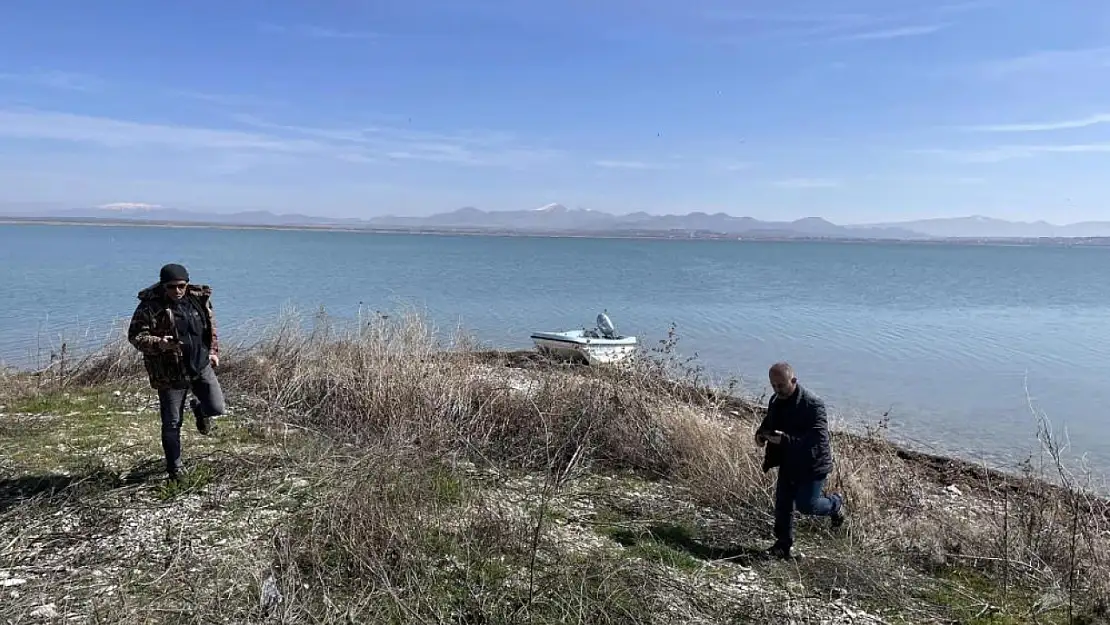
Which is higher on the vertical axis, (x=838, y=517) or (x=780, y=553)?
(x=838, y=517)

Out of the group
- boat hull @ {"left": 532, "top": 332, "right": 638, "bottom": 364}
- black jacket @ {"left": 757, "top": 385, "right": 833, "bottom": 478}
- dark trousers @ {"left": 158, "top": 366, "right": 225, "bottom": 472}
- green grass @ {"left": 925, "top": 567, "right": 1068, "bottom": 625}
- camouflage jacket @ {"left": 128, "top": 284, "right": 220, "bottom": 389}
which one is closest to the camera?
green grass @ {"left": 925, "top": 567, "right": 1068, "bottom": 625}

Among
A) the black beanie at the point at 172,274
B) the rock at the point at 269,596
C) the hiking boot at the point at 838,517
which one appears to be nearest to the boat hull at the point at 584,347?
the hiking boot at the point at 838,517

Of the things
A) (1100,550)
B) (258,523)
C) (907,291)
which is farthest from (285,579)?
(907,291)

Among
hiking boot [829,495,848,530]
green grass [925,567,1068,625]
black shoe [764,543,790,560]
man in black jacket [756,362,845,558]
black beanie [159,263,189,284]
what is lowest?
green grass [925,567,1068,625]

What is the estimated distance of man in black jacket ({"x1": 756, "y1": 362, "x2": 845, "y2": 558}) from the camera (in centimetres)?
615

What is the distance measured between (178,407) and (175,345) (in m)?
0.56

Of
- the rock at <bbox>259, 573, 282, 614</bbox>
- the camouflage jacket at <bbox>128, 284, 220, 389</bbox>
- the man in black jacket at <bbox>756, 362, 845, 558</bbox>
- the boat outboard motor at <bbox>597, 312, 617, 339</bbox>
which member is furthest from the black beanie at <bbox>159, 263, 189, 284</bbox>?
the boat outboard motor at <bbox>597, 312, 617, 339</bbox>

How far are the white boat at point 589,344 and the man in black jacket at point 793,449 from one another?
1037 centimetres

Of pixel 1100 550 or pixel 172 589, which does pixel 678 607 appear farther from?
pixel 1100 550

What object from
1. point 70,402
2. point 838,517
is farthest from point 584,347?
point 838,517

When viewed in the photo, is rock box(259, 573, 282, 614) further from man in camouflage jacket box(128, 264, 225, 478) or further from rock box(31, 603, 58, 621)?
man in camouflage jacket box(128, 264, 225, 478)

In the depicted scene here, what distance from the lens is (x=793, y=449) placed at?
20.3 feet

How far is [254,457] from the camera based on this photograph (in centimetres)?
780

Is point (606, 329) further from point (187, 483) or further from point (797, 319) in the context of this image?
point (797, 319)
